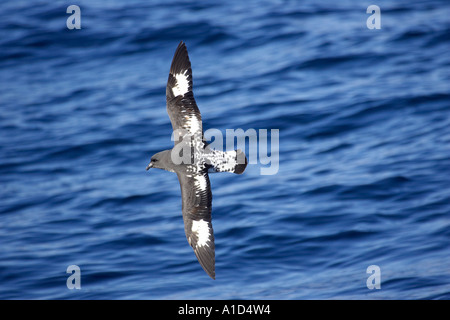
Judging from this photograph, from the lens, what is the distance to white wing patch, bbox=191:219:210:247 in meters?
7.11

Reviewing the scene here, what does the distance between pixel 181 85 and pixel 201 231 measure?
184 cm

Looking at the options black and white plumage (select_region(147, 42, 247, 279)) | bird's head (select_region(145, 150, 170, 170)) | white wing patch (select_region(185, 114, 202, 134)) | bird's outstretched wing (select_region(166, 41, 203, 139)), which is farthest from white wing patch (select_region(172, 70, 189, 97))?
bird's head (select_region(145, 150, 170, 170))

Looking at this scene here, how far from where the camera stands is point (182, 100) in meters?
7.66

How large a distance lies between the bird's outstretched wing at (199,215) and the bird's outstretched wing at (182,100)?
56cm

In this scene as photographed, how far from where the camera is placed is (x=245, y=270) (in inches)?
334

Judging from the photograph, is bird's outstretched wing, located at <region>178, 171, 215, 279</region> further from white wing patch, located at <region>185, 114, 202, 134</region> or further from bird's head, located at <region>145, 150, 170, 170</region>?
white wing patch, located at <region>185, 114, 202, 134</region>

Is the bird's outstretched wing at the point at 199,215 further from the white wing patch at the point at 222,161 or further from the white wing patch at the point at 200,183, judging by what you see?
the white wing patch at the point at 222,161

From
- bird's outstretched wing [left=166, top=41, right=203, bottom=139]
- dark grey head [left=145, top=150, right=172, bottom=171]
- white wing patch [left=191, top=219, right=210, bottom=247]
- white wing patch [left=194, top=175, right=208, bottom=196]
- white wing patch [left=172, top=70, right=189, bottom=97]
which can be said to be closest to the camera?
white wing patch [left=191, top=219, right=210, bottom=247]

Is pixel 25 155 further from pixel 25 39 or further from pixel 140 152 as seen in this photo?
pixel 25 39

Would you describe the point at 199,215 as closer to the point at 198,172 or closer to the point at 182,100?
the point at 198,172

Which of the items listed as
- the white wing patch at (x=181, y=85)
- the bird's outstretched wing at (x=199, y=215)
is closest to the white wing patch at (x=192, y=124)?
the white wing patch at (x=181, y=85)

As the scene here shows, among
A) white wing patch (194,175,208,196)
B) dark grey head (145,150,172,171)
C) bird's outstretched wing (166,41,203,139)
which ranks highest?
bird's outstretched wing (166,41,203,139)

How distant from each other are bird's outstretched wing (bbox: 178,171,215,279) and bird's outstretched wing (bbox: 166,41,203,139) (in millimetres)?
560

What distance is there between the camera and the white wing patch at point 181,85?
7664 millimetres
